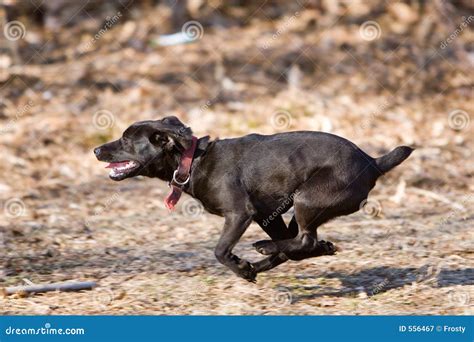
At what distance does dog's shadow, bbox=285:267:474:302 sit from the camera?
590 cm

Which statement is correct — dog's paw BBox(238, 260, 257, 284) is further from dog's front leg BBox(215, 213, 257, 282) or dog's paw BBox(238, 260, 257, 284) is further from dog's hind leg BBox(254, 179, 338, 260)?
dog's hind leg BBox(254, 179, 338, 260)

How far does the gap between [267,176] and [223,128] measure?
213 inches

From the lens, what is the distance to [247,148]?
596 cm

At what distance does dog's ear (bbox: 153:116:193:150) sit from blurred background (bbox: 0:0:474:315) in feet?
3.36

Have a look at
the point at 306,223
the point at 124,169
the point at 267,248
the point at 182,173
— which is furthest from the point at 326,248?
the point at 124,169

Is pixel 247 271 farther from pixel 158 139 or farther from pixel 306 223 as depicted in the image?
pixel 158 139

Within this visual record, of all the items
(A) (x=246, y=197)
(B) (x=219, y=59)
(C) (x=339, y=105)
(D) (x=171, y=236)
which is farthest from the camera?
(B) (x=219, y=59)

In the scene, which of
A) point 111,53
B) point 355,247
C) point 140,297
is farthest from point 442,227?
point 111,53

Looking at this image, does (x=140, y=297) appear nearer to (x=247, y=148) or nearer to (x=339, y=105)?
(x=247, y=148)

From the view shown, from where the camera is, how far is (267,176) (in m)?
5.86

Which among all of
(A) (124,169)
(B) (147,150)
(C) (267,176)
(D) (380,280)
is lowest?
(D) (380,280)

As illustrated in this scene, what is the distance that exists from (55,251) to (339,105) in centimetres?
609

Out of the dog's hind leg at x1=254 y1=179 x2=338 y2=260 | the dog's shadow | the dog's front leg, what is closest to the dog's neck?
the dog's front leg

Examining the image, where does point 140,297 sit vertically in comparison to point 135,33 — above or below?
below
